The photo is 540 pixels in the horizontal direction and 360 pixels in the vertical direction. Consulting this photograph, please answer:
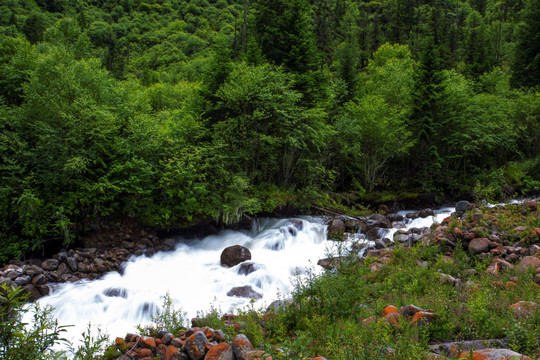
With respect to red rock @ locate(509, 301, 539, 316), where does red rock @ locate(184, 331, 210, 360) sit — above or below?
below

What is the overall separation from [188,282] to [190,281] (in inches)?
4.4

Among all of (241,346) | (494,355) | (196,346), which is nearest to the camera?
(494,355)

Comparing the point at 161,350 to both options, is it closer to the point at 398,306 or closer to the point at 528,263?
→ the point at 398,306

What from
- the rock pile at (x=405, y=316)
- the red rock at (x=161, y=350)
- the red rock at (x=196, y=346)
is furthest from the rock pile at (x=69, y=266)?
the rock pile at (x=405, y=316)

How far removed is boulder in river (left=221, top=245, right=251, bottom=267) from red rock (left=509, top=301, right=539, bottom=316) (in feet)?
29.5

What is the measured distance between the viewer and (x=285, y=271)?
39.3 feet

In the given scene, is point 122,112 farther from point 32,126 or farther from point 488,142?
point 488,142

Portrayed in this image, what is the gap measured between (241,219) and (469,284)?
1119 cm

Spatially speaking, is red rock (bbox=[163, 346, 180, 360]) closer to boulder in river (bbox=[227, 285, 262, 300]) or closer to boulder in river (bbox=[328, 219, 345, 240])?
boulder in river (bbox=[227, 285, 262, 300])

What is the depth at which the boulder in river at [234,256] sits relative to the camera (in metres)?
12.7

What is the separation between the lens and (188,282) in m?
11.7

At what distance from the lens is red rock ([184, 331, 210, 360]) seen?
5.50 meters

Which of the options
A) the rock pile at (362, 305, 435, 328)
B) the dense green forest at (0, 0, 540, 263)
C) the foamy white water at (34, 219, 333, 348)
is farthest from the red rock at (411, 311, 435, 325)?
the dense green forest at (0, 0, 540, 263)

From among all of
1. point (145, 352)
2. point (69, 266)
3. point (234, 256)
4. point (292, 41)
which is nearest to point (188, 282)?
point (234, 256)
